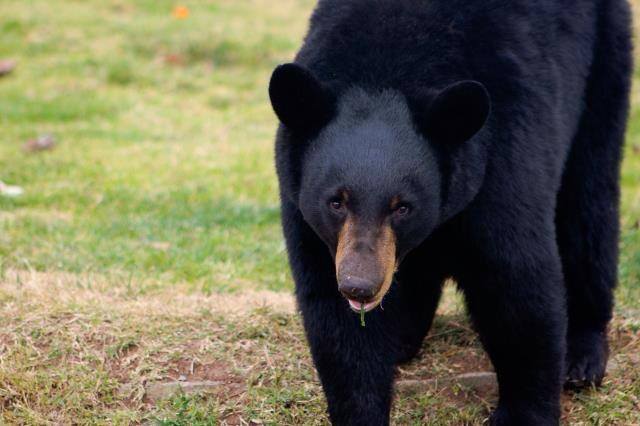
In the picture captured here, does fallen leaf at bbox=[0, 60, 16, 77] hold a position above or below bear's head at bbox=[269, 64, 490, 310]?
below

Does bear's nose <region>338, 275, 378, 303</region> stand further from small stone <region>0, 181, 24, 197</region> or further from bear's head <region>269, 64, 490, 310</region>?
small stone <region>0, 181, 24, 197</region>

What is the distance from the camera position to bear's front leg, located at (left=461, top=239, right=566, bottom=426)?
3617 millimetres

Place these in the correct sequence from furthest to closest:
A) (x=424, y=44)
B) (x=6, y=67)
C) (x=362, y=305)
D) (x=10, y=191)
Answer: (x=6, y=67) → (x=10, y=191) → (x=424, y=44) → (x=362, y=305)

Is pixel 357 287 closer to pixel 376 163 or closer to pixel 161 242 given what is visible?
pixel 376 163

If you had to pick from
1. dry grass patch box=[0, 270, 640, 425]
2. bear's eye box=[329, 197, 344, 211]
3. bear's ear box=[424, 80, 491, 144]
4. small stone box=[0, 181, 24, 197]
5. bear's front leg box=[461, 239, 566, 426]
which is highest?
bear's ear box=[424, 80, 491, 144]

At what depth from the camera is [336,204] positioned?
326 centimetres

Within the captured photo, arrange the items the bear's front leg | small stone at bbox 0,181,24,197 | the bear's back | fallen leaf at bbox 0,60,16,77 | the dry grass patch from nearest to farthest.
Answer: the bear's back, the bear's front leg, the dry grass patch, small stone at bbox 0,181,24,197, fallen leaf at bbox 0,60,16,77

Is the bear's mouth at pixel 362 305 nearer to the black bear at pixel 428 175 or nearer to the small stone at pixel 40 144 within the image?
the black bear at pixel 428 175

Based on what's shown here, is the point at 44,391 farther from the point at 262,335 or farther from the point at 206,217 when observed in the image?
the point at 206,217

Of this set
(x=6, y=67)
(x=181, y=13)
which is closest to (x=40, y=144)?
(x=6, y=67)

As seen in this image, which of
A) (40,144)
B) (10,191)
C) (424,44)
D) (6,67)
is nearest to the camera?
(424,44)

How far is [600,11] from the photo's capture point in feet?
14.4

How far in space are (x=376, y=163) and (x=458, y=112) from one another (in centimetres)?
32

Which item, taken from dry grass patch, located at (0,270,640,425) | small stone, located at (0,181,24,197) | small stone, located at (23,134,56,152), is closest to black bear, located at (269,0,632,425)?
dry grass patch, located at (0,270,640,425)
